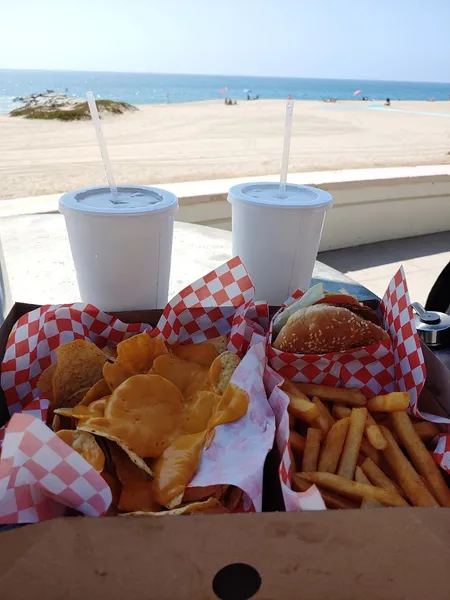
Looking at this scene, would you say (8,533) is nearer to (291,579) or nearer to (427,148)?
(291,579)

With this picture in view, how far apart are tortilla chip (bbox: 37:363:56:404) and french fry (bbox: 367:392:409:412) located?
63cm

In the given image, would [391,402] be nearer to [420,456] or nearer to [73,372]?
[420,456]

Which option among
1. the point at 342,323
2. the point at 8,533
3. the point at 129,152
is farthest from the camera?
the point at 129,152

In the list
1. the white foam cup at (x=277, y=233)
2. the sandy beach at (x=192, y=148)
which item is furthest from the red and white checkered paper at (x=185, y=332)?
the sandy beach at (x=192, y=148)

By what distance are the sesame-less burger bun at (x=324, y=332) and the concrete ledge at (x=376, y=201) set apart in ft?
10.3

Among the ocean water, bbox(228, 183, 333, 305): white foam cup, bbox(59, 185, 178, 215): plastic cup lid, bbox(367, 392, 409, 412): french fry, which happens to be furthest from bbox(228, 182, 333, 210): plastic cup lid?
the ocean water

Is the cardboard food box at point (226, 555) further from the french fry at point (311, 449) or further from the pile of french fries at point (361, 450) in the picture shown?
the french fry at point (311, 449)

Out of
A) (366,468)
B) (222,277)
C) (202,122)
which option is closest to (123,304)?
(222,277)

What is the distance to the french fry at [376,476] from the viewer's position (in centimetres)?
87

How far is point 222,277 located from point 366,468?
515 mm

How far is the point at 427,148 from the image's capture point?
45.2 feet

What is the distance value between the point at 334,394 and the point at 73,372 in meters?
0.52

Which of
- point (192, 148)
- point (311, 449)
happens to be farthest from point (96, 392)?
point (192, 148)

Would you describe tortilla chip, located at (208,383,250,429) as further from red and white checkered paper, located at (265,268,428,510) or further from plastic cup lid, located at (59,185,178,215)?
plastic cup lid, located at (59,185,178,215)
